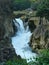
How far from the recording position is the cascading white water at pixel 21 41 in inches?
767

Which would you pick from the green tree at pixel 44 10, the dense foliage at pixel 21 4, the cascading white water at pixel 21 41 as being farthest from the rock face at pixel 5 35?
the dense foliage at pixel 21 4

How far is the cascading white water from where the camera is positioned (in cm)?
1948

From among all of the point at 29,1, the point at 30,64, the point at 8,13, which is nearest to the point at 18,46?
the point at 8,13

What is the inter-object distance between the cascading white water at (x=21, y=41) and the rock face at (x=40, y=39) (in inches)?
22.7

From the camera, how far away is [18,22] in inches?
1104

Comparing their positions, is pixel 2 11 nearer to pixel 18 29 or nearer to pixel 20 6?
pixel 18 29

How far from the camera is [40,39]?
70.5 feet

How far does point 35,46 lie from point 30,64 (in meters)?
15.8

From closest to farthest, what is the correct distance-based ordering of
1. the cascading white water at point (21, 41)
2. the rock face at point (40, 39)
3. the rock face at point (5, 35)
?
1. the rock face at point (5, 35)
2. the cascading white water at point (21, 41)
3. the rock face at point (40, 39)

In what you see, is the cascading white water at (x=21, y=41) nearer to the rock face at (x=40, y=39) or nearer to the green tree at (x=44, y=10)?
the rock face at (x=40, y=39)

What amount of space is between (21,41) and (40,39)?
2.47 metres

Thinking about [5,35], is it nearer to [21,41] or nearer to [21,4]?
[21,41]

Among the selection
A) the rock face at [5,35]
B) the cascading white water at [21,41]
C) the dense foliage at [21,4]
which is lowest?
the dense foliage at [21,4]

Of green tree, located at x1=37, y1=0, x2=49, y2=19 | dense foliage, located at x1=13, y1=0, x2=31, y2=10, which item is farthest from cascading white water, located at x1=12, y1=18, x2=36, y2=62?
dense foliage, located at x1=13, y1=0, x2=31, y2=10
